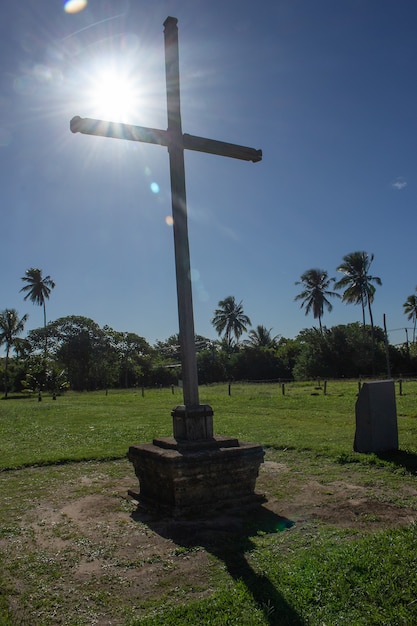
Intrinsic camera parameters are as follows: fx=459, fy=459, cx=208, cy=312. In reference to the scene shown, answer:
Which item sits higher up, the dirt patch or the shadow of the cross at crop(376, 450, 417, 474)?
the dirt patch

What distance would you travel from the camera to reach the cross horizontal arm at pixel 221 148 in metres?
5.50

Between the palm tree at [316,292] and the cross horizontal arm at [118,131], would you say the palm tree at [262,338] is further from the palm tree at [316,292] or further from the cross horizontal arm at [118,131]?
the cross horizontal arm at [118,131]

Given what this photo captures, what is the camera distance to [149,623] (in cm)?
261

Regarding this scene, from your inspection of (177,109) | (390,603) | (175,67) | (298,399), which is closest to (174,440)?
(390,603)

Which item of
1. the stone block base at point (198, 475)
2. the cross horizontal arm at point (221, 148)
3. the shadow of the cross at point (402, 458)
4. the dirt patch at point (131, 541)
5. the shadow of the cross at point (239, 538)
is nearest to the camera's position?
the shadow of the cross at point (239, 538)

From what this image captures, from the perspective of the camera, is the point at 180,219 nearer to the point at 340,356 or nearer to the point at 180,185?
the point at 180,185

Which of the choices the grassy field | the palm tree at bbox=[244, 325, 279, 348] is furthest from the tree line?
the grassy field

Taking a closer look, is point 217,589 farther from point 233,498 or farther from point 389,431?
point 389,431

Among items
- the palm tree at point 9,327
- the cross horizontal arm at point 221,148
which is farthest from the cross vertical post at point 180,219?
the palm tree at point 9,327

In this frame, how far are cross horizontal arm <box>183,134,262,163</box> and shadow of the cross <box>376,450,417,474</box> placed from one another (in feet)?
15.0

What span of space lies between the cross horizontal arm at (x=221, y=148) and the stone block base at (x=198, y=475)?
135 inches

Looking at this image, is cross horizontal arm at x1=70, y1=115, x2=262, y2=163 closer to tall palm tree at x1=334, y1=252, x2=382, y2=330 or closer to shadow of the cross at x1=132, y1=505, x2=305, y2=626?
shadow of the cross at x1=132, y1=505, x2=305, y2=626

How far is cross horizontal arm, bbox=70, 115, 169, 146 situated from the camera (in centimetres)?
478

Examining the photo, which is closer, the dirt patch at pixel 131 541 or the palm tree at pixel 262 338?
the dirt patch at pixel 131 541
